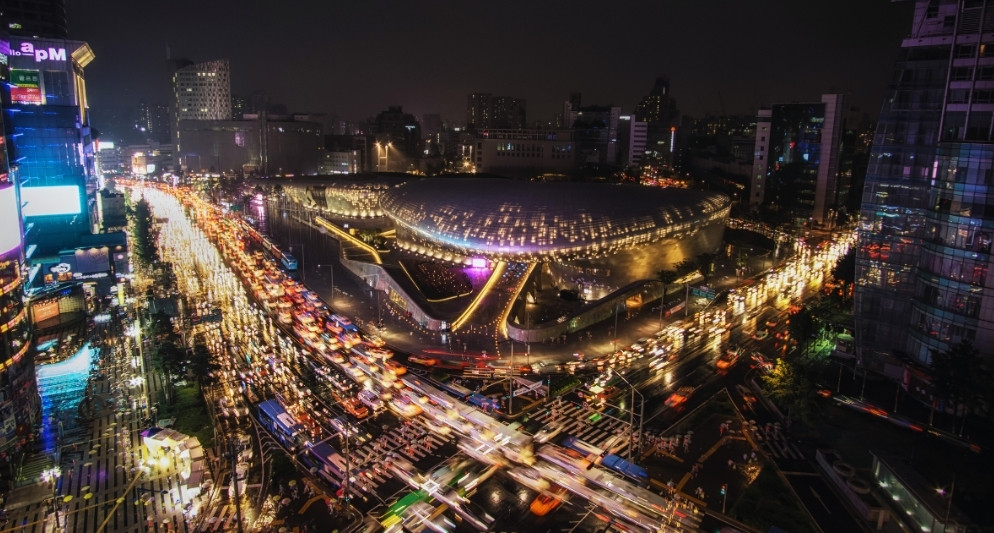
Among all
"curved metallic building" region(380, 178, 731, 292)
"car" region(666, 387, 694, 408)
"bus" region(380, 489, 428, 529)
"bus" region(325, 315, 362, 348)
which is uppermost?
"curved metallic building" region(380, 178, 731, 292)

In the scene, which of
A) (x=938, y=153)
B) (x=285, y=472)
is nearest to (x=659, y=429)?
(x=285, y=472)

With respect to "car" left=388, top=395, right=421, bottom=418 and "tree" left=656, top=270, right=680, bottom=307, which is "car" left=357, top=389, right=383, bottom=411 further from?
"tree" left=656, top=270, right=680, bottom=307

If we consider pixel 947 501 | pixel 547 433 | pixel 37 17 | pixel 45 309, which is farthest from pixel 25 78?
pixel 947 501

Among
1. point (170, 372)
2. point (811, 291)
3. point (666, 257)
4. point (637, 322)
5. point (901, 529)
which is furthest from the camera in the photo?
point (811, 291)

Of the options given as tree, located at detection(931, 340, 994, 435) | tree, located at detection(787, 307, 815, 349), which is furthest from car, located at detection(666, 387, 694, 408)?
tree, located at detection(931, 340, 994, 435)

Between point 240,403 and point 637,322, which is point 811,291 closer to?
point 637,322

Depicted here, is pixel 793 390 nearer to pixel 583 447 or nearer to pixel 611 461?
pixel 611 461

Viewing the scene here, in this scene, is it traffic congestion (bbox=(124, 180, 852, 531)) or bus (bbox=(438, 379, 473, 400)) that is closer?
traffic congestion (bbox=(124, 180, 852, 531))
